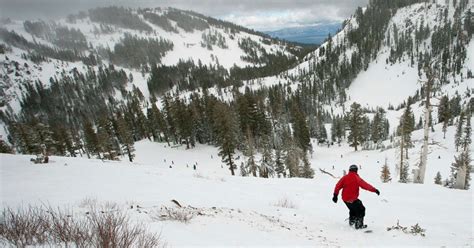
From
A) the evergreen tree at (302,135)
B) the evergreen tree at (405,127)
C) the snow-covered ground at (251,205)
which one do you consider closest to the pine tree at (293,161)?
the evergreen tree at (405,127)

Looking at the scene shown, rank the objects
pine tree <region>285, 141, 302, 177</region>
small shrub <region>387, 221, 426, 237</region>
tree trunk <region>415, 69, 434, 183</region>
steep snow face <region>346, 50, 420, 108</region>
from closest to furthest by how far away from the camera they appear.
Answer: small shrub <region>387, 221, 426, 237</region>
tree trunk <region>415, 69, 434, 183</region>
pine tree <region>285, 141, 302, 177</region>
steep snow face <region>346, 50, 420, 108</region>

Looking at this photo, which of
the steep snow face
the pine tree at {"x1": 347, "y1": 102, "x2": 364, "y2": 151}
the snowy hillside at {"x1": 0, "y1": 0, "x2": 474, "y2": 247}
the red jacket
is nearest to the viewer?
the snowy hillside at {"x1": 0, "y1": 0, "x2": 474, "y2": 247}

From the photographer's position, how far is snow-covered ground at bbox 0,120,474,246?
5797 millimetres

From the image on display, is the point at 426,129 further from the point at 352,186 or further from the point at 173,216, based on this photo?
the point at 173,216

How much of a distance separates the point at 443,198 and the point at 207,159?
46185 mm

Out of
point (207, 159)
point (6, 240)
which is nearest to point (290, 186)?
point (6, 240)

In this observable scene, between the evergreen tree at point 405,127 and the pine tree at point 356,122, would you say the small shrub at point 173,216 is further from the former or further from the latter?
the pine tree at point 356,122

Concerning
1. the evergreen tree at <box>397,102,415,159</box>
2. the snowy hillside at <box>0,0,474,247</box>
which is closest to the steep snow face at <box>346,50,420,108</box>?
the snowy hillside at <box>0,0,474,247</box>

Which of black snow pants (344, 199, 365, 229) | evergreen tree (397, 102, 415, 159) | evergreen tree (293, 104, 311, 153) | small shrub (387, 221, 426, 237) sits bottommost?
evergreen tree (293, 104, 311, 153)

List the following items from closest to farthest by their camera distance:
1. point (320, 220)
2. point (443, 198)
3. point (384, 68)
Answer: point (320, 220) < point (443, 198) < point (384, 68)

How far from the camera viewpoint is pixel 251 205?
884 centimetres

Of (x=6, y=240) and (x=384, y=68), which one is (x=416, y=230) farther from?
(x=384, y=68)

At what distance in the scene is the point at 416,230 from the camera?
6551 mm

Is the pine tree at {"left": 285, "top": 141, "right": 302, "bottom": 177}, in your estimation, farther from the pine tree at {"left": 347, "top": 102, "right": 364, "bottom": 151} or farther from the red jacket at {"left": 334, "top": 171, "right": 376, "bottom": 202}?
the pine tree at {"left": 347, "top": 102, "right": 364, "bottom": 151}
